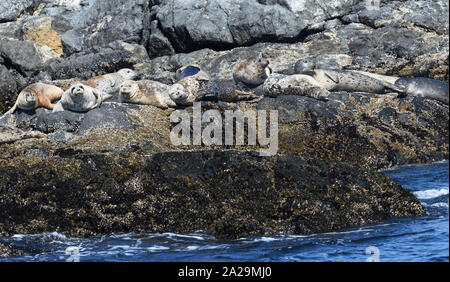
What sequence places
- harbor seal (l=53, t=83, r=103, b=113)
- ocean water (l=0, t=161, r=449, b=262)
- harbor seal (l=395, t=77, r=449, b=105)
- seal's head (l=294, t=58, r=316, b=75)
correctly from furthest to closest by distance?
seal's head (l=294, t=58, r=316, b=75), harbor seal (l=395, t=77, r=449, b=105), harbor seal (l=53, t=83, r=103, b=113), ocean water (l=0, t=161, r=449, b=262)

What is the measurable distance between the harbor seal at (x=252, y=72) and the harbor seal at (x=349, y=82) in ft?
2.63

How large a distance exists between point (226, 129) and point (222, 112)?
503 millimetres

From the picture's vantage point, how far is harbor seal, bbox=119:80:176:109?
1167cm

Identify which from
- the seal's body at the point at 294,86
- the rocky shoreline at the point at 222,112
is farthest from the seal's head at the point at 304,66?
the rocky shoreline at the point at 222,112

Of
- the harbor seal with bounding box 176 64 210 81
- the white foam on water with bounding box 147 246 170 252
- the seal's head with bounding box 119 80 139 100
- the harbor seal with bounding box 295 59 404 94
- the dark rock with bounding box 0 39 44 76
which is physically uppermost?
the dark rock with bounding box 0 39 44 76

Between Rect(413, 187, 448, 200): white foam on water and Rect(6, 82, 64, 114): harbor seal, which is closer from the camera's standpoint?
Rect(413, 187, 448, 200): white foam on water

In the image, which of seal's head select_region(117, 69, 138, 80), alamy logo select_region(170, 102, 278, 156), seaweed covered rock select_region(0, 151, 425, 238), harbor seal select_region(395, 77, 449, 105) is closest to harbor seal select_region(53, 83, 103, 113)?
alamy logo select_region(170, 102, 278, 156)

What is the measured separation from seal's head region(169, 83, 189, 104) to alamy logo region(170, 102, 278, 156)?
65cm

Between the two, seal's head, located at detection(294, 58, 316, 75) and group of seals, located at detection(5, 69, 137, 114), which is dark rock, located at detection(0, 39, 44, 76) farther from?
seal's head, located at detection(294, 58, 316, 75)

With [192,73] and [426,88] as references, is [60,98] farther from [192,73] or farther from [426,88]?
[426,88]

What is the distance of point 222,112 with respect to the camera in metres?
11.0

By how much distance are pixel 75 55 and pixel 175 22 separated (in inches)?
103

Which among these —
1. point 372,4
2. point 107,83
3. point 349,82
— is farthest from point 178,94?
point 372,4
